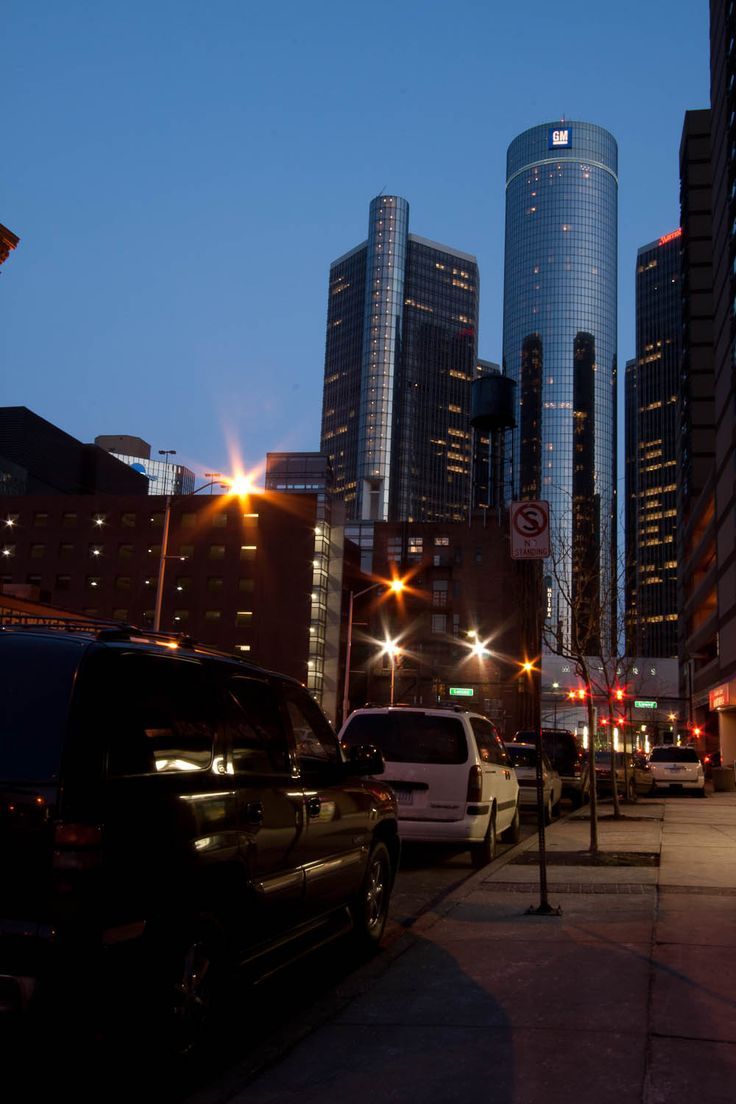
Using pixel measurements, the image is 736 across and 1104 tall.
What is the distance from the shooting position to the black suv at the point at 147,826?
3812 mm

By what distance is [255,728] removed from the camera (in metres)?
5.65

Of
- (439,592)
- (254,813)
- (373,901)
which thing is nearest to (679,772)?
(373,901)

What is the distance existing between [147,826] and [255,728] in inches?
57.8

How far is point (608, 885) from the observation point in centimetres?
1043

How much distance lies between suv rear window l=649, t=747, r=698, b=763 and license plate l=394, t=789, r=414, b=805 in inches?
926

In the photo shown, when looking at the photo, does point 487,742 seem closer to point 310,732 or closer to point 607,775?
point 310,732

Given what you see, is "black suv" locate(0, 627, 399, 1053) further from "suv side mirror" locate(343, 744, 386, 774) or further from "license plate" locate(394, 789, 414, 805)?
"license plate" locate(394, 789, 414, 805)

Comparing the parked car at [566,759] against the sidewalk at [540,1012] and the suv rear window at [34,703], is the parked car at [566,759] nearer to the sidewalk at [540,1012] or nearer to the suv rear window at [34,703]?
the sidewalk at [540,1012]

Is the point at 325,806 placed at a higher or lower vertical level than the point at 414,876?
higher

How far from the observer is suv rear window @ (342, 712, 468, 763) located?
475 inches

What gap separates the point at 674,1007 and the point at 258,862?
247 centimetres

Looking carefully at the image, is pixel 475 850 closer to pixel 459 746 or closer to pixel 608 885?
pixel 459 746

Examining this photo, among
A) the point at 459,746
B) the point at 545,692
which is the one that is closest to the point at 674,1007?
the point at 459,746

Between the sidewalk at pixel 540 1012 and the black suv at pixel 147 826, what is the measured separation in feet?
A: 2.29
